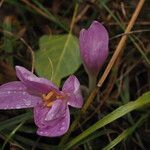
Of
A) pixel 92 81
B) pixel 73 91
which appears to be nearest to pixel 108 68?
pixel 92 81

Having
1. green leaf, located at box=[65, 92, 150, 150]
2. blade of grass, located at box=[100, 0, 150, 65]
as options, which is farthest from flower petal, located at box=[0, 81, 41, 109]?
blade of grass, located at box=[100, 0, 150, 65]

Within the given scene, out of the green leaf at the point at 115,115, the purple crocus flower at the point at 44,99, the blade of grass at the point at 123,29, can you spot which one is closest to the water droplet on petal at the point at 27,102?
the purple crocus flower at the point at 44,99

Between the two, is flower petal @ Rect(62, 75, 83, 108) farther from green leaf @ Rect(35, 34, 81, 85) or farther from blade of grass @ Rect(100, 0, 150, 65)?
blade of grass @ Rect(100, 0, 150, 65)

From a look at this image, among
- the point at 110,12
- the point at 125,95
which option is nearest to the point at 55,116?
the point at 125,95

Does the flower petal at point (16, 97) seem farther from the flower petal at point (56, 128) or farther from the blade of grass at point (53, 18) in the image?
the blade of grass at point (53, 18)

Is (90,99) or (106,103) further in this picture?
(106,103)

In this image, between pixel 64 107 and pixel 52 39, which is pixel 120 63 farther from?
pixel 64 107

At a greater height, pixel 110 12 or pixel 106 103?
pixel 110 12
